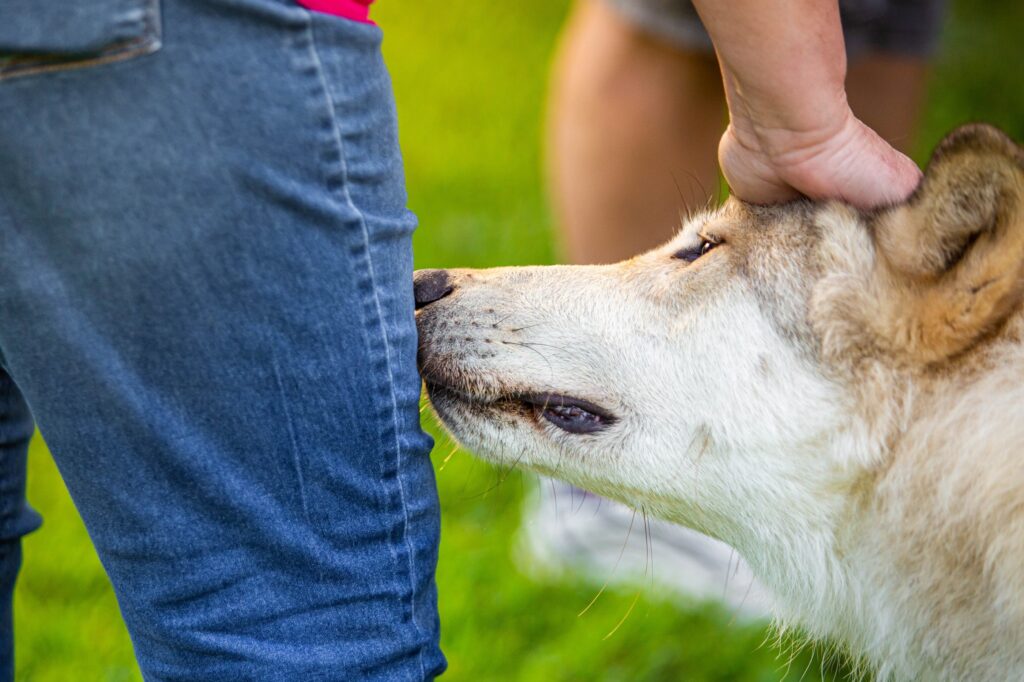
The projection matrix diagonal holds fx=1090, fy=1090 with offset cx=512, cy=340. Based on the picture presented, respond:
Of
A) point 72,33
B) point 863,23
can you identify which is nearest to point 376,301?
point 72,33

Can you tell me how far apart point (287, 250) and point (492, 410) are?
0.67 meters

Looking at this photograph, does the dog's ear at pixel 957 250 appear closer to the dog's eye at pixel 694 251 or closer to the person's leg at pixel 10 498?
the dog's eye at pixel 694 251

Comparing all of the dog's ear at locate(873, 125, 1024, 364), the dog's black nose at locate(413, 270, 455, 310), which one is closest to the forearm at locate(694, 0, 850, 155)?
the dog's ear at locate(873, 125, 1024, 364)

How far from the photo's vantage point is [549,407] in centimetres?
192

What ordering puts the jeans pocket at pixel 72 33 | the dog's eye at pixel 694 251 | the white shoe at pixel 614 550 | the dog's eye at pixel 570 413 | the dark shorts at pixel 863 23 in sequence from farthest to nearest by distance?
the white shoe at pixel 614 550 → the dark shorts at pixel 863 23 → the dog's eye at pixel 694 251 → the dog's eye at pixel 570 413 → the jeans pocket at pixel 72 33

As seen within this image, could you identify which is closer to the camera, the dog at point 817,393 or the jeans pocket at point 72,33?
the jeans pocket at point 72,33

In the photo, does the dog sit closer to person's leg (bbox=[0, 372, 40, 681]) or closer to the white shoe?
person's leg (bbox=[0, 372, 40, 681])

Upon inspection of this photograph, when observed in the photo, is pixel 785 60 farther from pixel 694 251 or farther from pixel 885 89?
pixel 885 89

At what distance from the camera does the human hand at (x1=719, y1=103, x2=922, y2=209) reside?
1.76 m

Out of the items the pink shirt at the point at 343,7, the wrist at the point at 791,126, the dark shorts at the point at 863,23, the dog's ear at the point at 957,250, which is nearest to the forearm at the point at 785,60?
the wrist at the point at 791,126

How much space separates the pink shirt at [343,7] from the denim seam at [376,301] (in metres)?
0.02

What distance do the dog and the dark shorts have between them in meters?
1.12

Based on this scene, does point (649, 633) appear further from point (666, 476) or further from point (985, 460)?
point (985, 460)

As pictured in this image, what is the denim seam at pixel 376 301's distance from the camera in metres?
1.33
